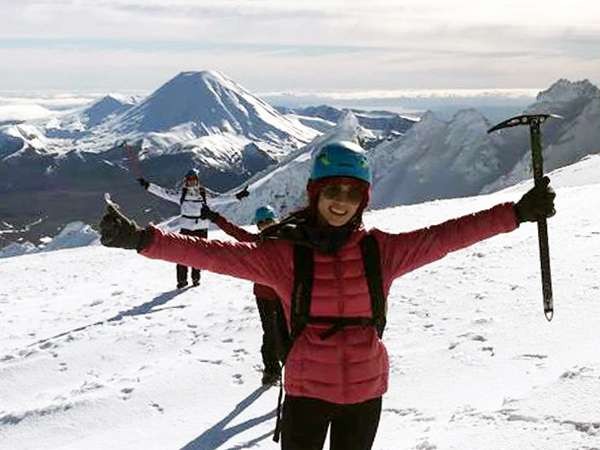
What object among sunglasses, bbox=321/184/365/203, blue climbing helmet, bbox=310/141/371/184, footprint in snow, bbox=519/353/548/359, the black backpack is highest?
blue climbing helmet, bbox=310/141/371/184

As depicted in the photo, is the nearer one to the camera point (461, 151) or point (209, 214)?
point (209, 214)

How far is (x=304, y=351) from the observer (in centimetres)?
420

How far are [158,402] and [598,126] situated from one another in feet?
487

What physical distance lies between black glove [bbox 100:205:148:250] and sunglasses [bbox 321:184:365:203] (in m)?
1.01

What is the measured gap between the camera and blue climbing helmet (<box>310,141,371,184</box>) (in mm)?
4145

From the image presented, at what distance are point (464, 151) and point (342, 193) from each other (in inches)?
7015

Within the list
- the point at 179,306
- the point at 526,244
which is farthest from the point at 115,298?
the point at 526,244

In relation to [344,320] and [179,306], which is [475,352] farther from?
[179,306]

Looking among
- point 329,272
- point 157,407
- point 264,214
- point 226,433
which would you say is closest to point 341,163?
point 329,272

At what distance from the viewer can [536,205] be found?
4387mm

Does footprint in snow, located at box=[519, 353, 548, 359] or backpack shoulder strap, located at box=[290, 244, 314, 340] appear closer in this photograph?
backpack shoulder strap, located at box=[290, 244, 314, 340]

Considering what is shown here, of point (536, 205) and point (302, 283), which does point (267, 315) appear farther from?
point (536, 205)

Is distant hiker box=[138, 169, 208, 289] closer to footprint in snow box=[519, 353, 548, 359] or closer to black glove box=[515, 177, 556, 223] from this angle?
footprint in snow box=[519, 353, 548, 359]

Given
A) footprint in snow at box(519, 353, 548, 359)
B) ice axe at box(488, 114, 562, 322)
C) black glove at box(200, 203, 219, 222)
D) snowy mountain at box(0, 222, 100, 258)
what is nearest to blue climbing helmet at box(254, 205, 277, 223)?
black glove at box(200, 203, 219, 222)
